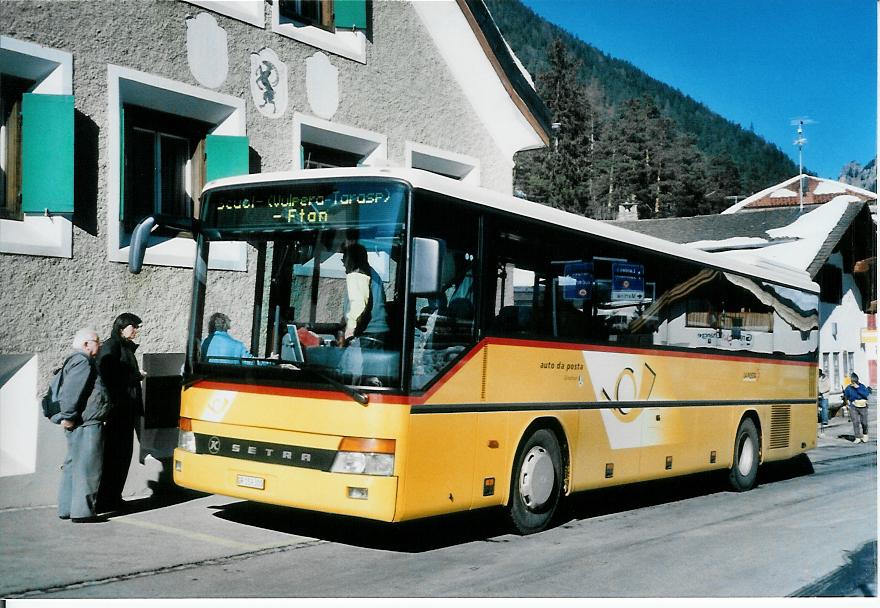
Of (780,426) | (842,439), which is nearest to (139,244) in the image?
(780,426)

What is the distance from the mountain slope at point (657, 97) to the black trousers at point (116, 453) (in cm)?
1040

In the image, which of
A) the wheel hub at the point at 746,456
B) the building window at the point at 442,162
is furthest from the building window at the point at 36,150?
the wheel hub at the point at 746,456

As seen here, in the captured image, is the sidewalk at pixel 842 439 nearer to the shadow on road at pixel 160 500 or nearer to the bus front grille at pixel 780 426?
the bus front grille at pixel 780 426

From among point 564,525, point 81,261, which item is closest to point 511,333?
point 564,525

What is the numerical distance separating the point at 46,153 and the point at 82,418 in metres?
2.75

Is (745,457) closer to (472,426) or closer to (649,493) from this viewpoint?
(649,493)

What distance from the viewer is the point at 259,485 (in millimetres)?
7414

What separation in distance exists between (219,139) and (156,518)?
4570 mm

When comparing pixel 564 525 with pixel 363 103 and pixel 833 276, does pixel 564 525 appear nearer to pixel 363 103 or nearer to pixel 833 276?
pixel 363 103

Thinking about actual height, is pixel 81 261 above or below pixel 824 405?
above

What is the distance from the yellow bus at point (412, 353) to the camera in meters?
7.11

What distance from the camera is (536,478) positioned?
28.2ft

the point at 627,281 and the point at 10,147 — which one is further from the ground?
the point at 10,147

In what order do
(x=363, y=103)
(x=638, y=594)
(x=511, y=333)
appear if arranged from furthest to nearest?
(x=363, y=103) → (x=511, y=333) → (x=638, y=594)
